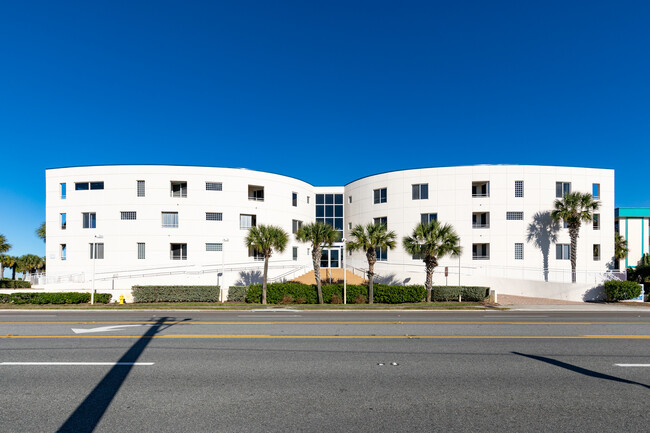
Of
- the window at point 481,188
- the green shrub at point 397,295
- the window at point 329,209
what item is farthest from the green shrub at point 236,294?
the window at point 481,188

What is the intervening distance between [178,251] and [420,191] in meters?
25.1

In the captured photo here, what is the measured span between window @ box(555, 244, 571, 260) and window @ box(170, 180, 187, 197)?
1452 inches

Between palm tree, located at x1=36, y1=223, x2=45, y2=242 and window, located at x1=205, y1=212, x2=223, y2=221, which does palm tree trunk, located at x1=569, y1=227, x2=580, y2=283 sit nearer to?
window, located at x1=205, y1=212, x2=223, y2=221

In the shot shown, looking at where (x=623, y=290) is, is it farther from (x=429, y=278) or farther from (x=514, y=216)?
(x=429, y=278)

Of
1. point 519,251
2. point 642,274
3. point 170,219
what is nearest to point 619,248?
point 642,274

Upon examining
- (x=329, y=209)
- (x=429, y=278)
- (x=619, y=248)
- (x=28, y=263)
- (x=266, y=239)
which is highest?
(x=329, y=209)

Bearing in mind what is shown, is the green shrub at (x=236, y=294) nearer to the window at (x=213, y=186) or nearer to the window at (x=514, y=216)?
the window at (x=213, y=186)

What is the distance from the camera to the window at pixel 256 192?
37.0 meters

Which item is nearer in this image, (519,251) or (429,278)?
(429,278)

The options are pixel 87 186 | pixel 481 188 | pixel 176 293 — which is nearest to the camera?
pixel 176 293

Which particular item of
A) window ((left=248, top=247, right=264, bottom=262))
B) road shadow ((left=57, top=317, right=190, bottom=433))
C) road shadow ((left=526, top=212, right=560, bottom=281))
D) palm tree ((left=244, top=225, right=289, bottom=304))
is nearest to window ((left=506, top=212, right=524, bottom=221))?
road shadow ((left=526, top=212, right=560, bottom=281))

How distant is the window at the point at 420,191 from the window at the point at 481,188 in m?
4.58

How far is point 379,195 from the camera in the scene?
3800 cm

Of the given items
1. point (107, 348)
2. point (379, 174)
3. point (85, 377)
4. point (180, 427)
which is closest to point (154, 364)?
point (85, 377)
